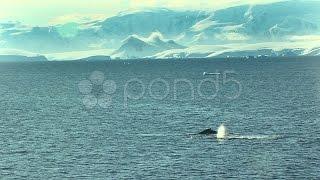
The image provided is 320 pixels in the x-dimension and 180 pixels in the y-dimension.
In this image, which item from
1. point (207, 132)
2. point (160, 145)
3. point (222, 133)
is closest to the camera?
point (160, 145)

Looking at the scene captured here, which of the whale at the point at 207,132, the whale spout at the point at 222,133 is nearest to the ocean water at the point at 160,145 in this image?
the whale spout at the point at 222,133

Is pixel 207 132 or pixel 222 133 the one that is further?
pixel 207 132

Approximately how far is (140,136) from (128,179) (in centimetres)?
3900

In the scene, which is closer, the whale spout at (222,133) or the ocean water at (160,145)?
the ocean water at (160,145)

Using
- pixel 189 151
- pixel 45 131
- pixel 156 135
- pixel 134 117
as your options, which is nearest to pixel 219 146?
pixel 189 151

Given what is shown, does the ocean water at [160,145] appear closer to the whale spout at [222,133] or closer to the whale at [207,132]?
the whale spout at [222,133]

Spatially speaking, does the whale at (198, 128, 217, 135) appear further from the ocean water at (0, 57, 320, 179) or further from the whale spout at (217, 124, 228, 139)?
the ocean water at (0, 57, 320, 179)

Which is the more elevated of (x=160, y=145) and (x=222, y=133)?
(x=160, y=145)

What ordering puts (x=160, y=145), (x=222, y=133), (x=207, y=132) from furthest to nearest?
(x=207, y=132), (x=222, y=133), (x=160, y=145)

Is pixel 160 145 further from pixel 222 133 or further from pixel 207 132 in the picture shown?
pixel 222 133

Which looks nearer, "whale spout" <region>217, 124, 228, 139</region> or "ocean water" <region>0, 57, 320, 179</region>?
"ocean water" <region>0, 57, 320, 179</region>

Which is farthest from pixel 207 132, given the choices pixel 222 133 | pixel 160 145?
pixel 160 145

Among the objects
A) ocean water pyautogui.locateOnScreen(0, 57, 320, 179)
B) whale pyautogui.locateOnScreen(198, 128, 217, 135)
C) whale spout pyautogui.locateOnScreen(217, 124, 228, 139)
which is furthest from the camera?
whale pyautogui.locateOnScreen(198, 128, 217, 135)

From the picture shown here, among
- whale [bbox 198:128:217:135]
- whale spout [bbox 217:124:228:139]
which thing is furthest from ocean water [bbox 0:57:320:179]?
whale [bbox 198:128:217:135]
